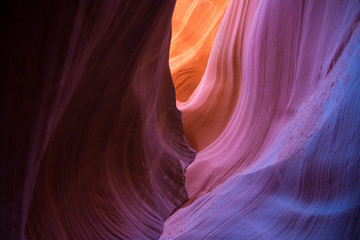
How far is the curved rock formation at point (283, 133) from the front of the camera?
0.88m

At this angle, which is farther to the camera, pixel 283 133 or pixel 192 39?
pixel 192 39

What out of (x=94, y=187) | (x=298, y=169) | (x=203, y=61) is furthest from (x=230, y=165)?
(x=203, y=61)

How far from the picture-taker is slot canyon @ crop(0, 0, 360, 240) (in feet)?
1.77

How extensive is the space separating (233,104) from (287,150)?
1305 millimetres

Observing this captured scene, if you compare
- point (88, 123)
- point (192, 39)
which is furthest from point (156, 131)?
point (192, 39)

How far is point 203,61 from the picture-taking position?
4.23 metres

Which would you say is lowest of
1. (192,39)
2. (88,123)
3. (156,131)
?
(156,131)

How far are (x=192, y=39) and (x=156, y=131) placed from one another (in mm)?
2859

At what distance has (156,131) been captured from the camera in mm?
1834

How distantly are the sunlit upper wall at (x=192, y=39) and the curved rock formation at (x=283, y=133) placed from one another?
1.50 meters

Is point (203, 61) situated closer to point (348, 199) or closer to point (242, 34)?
point (242, 34)

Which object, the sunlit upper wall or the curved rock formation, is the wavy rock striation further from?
the sunlit upper wall

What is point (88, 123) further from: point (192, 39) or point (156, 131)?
point (192, 39)

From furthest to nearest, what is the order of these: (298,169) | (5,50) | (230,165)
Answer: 1. (230,165)
2. (298,169)
3. (5,50)
